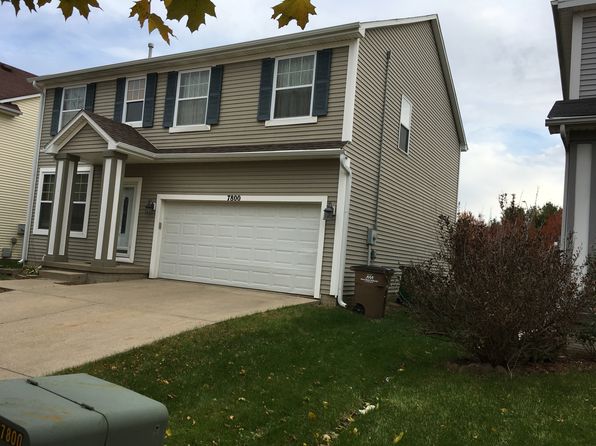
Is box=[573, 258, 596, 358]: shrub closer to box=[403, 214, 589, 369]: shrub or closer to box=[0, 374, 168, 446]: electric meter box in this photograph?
box=[403, 214, 589, 369]: shrub

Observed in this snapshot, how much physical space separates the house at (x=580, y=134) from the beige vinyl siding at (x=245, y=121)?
435 centimetres

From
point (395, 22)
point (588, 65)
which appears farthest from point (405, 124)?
point (588, 65)

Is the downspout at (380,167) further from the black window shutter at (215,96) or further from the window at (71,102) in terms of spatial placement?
the window at (71,102)

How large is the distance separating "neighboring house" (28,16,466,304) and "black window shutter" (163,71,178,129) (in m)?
0.04

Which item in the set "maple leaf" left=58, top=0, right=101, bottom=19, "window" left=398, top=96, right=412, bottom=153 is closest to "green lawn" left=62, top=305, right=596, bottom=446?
"maple leaf" left=58, top=0, right=101, bottom=19

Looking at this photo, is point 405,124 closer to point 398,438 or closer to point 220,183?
point 220,183

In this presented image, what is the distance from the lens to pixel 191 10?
3.37m

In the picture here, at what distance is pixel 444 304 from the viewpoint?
256 inches

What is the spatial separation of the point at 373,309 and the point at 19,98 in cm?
1684

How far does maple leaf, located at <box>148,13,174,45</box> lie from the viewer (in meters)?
3.92

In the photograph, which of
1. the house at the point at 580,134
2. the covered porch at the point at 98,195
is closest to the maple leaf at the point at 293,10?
the house at the point at 580,134

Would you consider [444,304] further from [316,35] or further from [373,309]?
[316,35]

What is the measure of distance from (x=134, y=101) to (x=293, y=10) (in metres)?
12.0

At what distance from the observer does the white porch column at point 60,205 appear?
13.8 m
